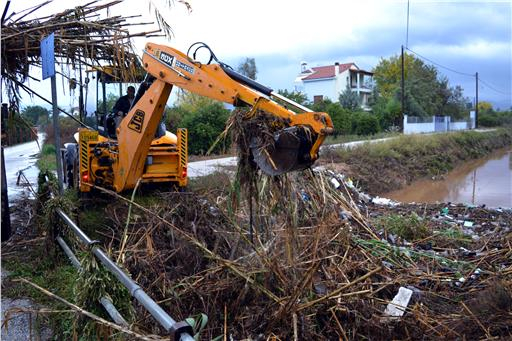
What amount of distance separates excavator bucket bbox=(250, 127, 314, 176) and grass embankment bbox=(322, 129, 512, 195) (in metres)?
12.6

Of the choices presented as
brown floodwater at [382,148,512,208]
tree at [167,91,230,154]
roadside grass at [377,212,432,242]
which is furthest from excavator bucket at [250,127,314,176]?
tree at [167,91,230,154]

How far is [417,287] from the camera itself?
19.0 feet

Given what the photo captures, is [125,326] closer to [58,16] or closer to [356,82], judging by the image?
[58,16]

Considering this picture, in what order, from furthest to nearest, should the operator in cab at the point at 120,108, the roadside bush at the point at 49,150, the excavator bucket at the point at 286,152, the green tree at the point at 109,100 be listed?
the roadside bush at the point at 49,150
the green tree at the point at 109,100
the operator in cab at the point at 120,108
the excavator bucket at the point at 286,152

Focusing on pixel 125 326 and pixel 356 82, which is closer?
pixel 125 326

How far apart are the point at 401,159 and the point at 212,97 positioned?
18537mm

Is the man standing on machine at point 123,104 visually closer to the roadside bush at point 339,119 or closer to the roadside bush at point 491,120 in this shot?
the roadside bush at point 339,119

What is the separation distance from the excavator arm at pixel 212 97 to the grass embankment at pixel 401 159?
37.0 feet

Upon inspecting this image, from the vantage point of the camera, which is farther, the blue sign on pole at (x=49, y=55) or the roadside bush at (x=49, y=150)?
the roadside bush at (x=49, y=150)

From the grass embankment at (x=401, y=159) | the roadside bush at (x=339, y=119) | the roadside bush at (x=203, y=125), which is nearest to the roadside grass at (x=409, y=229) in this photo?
the grass embankment at (x=401, y=159)

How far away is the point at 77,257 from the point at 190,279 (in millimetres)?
1317

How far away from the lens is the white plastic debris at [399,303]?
15.5 ft

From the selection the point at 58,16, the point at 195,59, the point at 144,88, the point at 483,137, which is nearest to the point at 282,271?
the point at 195,59

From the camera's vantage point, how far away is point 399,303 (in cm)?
498
